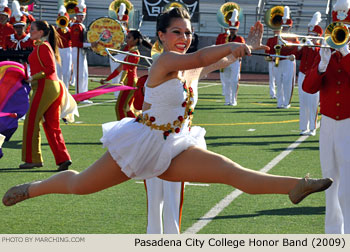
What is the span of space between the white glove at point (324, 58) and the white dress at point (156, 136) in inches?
53.1

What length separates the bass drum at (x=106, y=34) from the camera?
12.9 m

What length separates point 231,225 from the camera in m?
6.04

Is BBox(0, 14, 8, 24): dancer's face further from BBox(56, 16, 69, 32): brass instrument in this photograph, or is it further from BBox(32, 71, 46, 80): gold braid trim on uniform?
BBox(32, 71, 46, 80): gold braid trim on uniform

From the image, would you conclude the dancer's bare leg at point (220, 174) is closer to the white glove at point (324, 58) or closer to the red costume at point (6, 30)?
the white glove at point (324, 58)

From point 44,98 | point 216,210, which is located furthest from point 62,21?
point 216,210

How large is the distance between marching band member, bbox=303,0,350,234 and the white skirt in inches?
53.4

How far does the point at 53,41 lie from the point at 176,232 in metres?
4.18

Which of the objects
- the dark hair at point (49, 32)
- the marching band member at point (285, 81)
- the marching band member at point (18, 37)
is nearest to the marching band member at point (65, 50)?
the marching band member at point (18, 37)

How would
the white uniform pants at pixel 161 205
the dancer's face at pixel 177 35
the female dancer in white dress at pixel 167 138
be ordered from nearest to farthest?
the female dancer in white dress at pixel 167 138 → the dancer's face at pixel 177 35 → the white uniform pants at pixel 161 205

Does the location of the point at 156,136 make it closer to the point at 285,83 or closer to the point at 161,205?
the point at 161,205

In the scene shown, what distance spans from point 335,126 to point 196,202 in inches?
72.5

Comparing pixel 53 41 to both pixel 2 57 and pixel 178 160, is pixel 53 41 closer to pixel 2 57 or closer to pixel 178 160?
pixel 2 57

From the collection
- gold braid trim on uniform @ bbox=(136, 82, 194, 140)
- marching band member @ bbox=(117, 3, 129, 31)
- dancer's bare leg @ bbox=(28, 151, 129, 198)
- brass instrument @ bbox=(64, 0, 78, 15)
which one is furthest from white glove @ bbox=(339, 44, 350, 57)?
brass instrument @ bbox=(64, 0, 78, 15)

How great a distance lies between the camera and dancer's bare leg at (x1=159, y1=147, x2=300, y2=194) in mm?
4078
